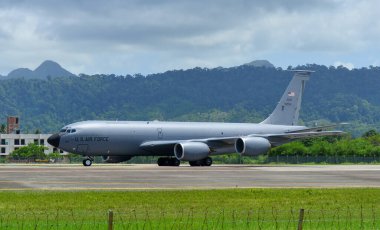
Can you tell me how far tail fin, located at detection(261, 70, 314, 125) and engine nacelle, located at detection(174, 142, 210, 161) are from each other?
49.8 ft

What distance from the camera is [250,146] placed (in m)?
76.6

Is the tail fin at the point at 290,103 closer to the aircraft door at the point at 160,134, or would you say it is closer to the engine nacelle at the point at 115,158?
the aircraft door at the point at 160,134

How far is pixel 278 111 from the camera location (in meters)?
90.1

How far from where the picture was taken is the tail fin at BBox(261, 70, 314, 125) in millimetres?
90188

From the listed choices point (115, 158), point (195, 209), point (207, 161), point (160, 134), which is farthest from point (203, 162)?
point (195, 209)

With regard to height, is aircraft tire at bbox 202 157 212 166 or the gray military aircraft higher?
the gray military aircraft

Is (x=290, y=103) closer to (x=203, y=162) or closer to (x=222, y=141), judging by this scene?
(x=222, y=141)

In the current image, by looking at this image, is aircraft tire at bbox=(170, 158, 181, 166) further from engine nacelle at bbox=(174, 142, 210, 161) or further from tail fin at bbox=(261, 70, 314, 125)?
tail fin at bbox=(261, 70, 314, 125)

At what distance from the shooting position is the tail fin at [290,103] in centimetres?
9019

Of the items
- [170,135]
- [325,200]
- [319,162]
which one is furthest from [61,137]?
[325,200]

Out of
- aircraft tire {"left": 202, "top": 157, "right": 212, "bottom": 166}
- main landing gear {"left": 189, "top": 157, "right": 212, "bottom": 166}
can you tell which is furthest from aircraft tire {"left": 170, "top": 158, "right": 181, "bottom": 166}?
aircraft tire {"left": 202, "top": 157, "right": 212, "bottom": 166}

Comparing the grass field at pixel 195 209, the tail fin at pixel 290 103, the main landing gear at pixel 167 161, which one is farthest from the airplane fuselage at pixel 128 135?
the grass field at pixel 195 209

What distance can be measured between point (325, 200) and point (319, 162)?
65.3m

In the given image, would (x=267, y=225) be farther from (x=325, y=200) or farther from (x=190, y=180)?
(x=190, y=180)
